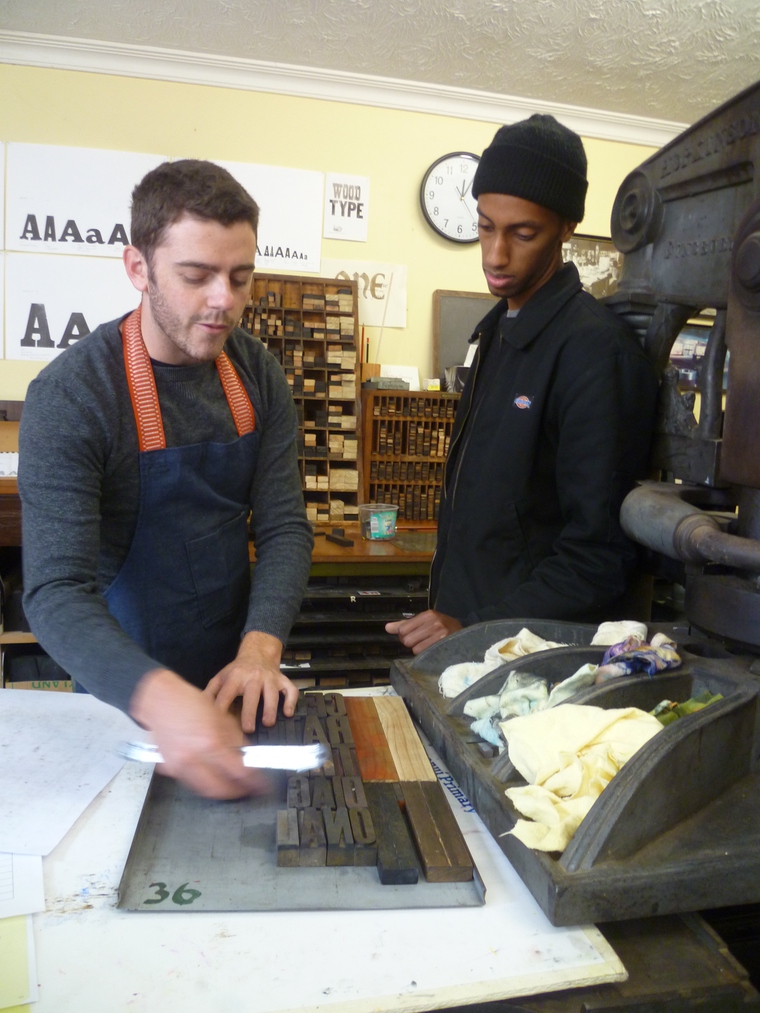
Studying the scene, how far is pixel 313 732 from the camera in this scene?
1104 mm

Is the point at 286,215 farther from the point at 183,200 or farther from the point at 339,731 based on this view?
the point at 339,731

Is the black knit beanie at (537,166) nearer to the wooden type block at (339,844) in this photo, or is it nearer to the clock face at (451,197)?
the wooden type block at (339,844)

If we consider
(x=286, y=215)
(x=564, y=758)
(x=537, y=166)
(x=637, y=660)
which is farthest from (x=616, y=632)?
(x=286, y=215)

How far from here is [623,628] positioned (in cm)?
122

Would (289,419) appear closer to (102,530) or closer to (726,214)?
(102,530)

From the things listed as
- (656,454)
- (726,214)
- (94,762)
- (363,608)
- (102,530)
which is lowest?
(363,608)

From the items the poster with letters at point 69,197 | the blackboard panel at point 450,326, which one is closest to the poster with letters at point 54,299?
the poster with letters at point 69,197

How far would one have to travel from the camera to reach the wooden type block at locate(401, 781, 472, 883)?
2.75 feet

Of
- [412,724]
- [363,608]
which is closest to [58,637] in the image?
[412,724]

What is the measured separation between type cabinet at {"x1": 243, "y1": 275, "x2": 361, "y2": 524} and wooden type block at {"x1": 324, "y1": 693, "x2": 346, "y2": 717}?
1956mm

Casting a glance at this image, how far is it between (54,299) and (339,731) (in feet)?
9.22

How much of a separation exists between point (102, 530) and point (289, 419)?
438 millimetres

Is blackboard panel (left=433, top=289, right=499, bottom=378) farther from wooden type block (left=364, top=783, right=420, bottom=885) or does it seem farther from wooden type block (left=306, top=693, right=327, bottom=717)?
wooden type block (left=364, top=783, right=420, bottom=885)

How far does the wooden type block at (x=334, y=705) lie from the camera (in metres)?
1.20
